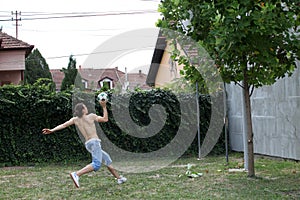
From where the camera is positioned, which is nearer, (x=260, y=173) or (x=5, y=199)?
(x=5, y=199)

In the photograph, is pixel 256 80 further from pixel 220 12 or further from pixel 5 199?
pixel 5 199

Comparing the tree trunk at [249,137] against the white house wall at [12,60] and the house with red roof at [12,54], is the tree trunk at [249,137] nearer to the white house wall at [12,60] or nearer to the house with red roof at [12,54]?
the house with red roof at [12,54]

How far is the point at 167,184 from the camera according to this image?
8.15m

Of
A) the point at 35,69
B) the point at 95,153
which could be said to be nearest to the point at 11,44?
the point at 35,69

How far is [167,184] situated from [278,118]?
4073 millimetres

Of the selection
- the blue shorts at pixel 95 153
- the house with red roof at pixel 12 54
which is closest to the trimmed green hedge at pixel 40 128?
the blue shorts at pixel 95 153

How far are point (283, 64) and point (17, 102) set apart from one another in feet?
23.3

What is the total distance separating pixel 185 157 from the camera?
1327 centimetres

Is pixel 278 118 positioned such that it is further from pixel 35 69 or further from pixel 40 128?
pixel 35 69

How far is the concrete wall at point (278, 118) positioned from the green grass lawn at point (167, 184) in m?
0.40

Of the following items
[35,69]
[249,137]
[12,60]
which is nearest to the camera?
[249,137]

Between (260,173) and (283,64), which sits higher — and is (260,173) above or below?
below

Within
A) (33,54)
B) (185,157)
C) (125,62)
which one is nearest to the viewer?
(185,157)

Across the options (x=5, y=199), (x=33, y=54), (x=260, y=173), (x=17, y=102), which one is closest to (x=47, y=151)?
(x=17, y=102)
